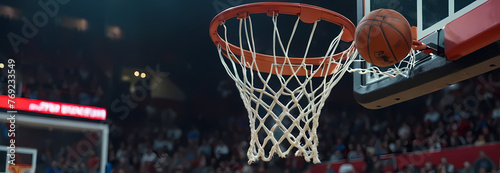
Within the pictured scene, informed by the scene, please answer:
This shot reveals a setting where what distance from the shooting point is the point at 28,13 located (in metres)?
6.89

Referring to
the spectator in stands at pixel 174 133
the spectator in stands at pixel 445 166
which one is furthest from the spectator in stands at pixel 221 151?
the spectator in stands at pixel 445 166

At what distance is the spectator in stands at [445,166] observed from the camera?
15.4 ft

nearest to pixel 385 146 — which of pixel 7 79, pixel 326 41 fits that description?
pixel 326 41

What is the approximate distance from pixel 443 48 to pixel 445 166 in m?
2.95

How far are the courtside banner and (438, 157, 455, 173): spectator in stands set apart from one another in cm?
435

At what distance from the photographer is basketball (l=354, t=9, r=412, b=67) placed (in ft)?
6.48

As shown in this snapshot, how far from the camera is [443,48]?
221 cm

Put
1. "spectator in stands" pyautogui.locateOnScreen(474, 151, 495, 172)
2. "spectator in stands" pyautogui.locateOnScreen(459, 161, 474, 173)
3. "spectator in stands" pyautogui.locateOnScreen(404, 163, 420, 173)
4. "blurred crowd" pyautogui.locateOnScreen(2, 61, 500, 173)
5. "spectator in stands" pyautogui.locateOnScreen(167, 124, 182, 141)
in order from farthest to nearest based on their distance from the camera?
"spectator in stands" pyautogui.locateOnScreen(167, 124, 182, 141) → "blurred crowd" pyautogui.locateOnScreen(2, 61, 500, 173) → "spectator in stands" pyautogui.locateOnScreen(404, 163, 420, 173) → "spectator in stands" pyautogui.locateOnScreen(459, 161, 474, 173) → "spectator in stands" pyautogui.locateOnScreen(474, 151, 495, 172)

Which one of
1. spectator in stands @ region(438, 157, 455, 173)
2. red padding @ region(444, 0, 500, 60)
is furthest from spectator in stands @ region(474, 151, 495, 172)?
red padding @ region(444, 0, 500, 60)

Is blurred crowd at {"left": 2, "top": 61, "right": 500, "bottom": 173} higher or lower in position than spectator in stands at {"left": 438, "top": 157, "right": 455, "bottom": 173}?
higher

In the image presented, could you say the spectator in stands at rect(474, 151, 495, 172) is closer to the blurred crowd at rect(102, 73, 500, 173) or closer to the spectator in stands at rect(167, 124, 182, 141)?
the blurred crowd at rect(102, 73, 500, 173)

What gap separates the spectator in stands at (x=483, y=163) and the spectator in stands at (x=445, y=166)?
26 cm

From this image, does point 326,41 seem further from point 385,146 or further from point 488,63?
point 488,63

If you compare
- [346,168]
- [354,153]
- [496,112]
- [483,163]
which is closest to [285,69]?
[483,163]
